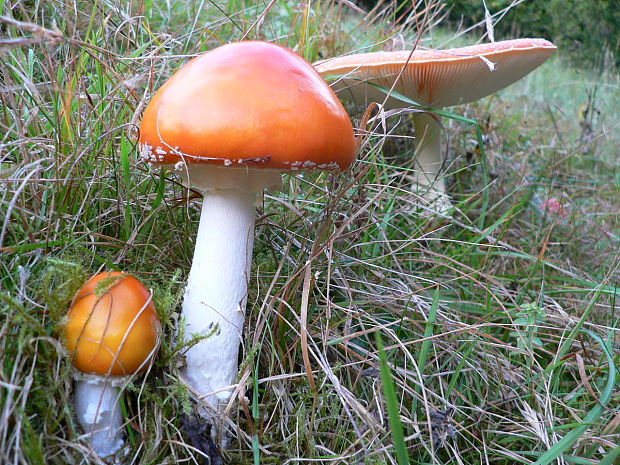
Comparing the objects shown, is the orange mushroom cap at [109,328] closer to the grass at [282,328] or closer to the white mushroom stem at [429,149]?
the grass at [282,328]


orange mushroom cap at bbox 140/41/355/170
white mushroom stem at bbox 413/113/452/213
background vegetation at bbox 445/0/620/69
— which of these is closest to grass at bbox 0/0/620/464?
orange mushroom cap at bbox 140/41/355/170

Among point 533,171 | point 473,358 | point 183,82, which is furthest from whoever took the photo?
point 533,171

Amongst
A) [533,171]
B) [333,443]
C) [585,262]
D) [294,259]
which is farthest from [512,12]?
[333,443]

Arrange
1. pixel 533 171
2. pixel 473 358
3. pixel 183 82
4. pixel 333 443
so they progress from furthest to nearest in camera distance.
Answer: pixel 533 171, pixel 473 358, pixel 333 443, pixel 183 82

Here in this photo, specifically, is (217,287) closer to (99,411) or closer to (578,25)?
(99,411)

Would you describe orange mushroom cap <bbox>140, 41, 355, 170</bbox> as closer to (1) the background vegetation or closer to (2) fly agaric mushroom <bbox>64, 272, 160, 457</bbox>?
(2) fly agaric mushroom <bbox>64, 272, 160, 457</bbox>

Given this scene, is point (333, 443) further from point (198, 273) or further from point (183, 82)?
point (183, 82)

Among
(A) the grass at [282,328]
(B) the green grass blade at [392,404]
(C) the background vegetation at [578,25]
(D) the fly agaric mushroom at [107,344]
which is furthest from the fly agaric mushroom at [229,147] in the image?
(C) the background vegetation at [578,25]
